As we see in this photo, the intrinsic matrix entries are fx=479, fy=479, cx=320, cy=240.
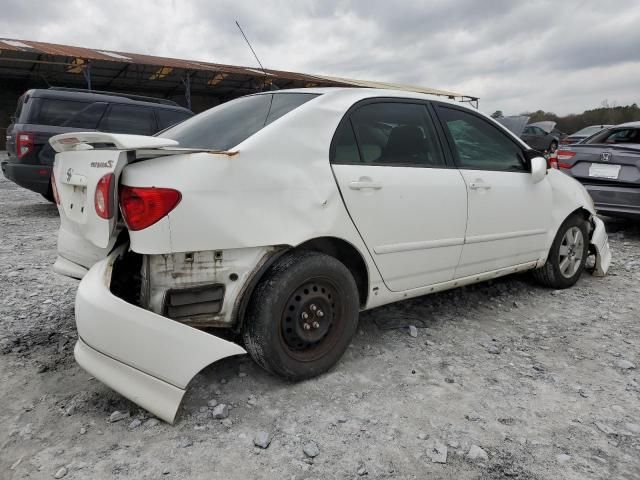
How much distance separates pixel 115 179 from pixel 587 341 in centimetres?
286

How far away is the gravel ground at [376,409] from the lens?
1.82 meters

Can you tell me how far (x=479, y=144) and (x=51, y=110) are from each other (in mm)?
5879

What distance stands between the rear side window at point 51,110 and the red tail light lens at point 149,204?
557 centimetres

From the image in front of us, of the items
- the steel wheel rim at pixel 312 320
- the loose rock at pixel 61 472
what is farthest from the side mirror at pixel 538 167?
the loose rock at pixel 61 472

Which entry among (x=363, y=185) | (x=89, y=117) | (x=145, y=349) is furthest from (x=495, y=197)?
(x=89, y=117)

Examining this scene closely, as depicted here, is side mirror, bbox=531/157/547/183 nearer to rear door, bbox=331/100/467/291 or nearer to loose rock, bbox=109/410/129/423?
rear door, bbox=331/100/467/291

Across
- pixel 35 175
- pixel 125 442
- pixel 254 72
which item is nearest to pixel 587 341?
pixel 125 442

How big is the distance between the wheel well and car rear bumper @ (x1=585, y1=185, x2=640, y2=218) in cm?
421

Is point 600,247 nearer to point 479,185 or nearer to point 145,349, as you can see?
point 479,185

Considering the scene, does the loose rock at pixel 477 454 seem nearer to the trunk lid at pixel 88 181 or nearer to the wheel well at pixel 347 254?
the wheel well at pixel 347 254

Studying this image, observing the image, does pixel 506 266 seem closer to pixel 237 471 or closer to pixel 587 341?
pixel 587 341

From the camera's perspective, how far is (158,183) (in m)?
1.92

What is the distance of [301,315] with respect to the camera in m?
2.30

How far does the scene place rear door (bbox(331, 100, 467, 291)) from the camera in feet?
8.08
